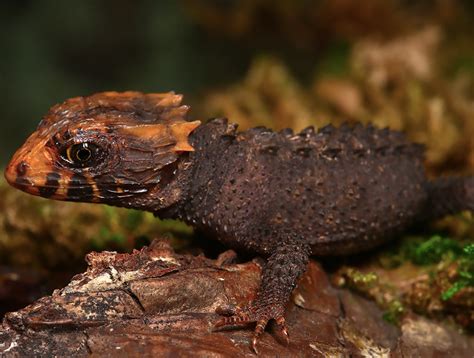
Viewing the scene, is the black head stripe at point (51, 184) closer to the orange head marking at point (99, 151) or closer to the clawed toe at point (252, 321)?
the orange head marking at point (99, 151)

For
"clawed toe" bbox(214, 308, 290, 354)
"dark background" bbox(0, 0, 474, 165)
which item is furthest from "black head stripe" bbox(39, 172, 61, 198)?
"dark background" bbox(0, 0, 474, 165)

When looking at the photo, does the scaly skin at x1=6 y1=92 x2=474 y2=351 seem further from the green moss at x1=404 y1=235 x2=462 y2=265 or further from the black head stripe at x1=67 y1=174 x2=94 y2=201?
the green moss at x1=404 y1=235 x2=462 y2=265

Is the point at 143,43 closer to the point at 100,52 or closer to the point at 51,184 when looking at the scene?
the point at 100,52

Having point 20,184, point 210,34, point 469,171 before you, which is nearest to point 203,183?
point 20,184

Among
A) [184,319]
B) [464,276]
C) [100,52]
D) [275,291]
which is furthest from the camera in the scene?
[100,52]

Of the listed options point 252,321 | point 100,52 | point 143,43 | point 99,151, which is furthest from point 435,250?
point 100,52

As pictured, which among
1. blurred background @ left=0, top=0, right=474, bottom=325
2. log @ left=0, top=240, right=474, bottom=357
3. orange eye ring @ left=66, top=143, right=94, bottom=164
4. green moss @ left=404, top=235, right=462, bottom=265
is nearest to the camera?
log @ left=0, top=240, right=474, bottom=357

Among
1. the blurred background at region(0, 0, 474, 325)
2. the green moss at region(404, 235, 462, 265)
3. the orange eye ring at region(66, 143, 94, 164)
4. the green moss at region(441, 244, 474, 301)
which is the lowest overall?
the orange eye ring at region(66, 143, 94, 164)
